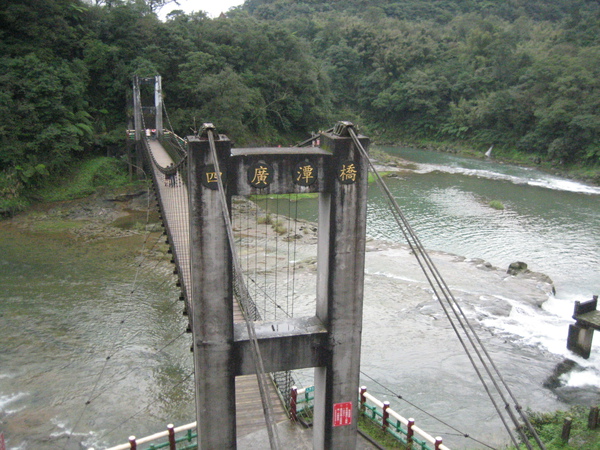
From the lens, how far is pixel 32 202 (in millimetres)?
18891

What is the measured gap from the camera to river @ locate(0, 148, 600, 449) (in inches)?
339

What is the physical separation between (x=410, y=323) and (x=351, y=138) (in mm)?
7542

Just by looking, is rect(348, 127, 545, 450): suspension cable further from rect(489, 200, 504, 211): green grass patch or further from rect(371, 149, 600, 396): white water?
rect(489, 200, 504, 211): green grass patch

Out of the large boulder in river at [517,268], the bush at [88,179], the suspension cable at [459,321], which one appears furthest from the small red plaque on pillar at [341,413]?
the bush at [88,179]

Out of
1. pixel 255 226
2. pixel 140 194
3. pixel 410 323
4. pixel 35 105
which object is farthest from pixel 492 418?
pixel 35 105

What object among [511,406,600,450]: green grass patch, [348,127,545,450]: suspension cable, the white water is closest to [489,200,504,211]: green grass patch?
the white water

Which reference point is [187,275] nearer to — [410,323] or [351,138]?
[351,138]

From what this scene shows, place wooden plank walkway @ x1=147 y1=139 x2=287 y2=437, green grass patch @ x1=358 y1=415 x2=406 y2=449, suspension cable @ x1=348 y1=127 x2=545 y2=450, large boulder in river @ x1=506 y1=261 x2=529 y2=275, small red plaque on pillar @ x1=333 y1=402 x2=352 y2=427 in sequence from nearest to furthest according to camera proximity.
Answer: suspension cable @ x1=348 y1=127 x2=545 y2=450
small red plaque on pillar @ x1=333 y1=402 x2=352 y2=427
wooden plank walkway @ x1=147 y1=139 x2=287 y2=437
green grass patch @ x1=358 y1=415 x2=406 y2=449
large boulder in river @ x1=506 y1=261 x2=529 y2=275

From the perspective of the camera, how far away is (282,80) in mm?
28188

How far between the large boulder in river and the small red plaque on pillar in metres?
10.4

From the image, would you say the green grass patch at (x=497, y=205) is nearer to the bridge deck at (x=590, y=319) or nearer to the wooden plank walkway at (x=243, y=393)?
the bridge deck at (x=590, y=319)

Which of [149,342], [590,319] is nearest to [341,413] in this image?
[149,342]

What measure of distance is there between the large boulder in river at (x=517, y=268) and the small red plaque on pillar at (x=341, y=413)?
1036 centimetres

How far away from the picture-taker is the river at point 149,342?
861cm
